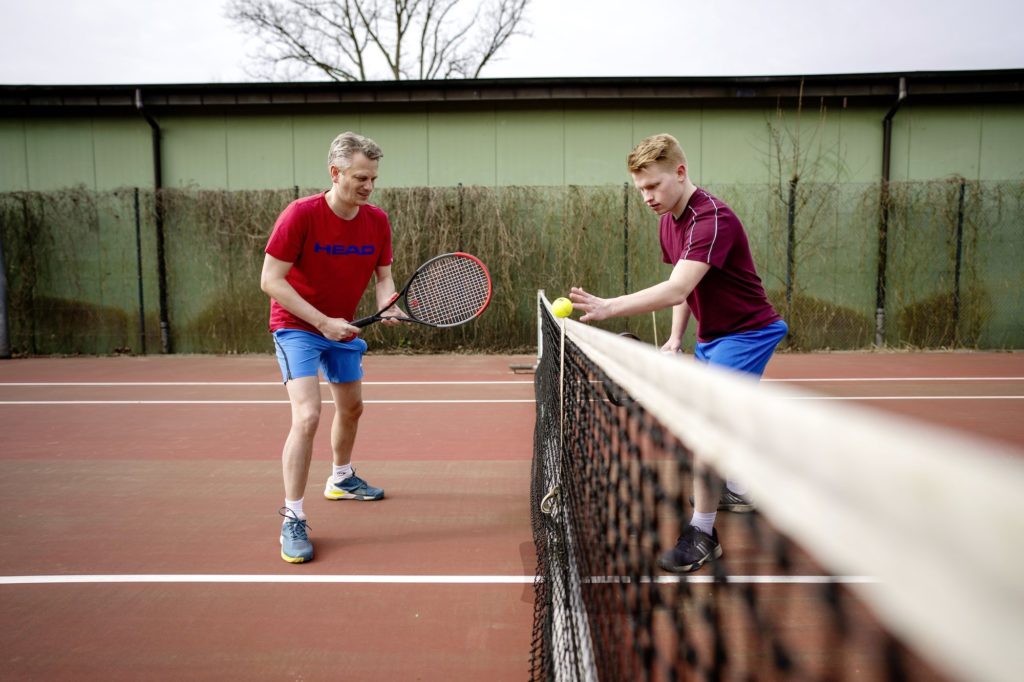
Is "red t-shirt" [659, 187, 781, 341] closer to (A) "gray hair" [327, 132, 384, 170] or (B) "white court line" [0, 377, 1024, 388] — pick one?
(A) "gray hair" [327, 132, 384, 170]

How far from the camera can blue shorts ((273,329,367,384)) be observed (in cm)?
314

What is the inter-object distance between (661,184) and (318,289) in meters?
1.67

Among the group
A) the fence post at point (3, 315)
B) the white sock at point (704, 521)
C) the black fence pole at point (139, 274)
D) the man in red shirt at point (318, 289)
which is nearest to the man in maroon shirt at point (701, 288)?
the white sock at point (704, 521)

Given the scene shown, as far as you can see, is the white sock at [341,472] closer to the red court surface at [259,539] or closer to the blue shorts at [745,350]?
the red court surface at [259,539]

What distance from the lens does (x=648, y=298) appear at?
2535mm

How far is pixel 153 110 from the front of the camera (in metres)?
11.5

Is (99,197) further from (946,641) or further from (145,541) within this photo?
(946,641)

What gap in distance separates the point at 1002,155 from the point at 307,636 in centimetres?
1319

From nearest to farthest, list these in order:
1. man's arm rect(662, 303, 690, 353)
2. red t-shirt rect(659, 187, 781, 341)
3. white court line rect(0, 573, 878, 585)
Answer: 1. red t-shirt rect(659, 187, 781, 341)
2. white court line rect(0, 573, 878, 585)
3. man's arm rect(662, 303, 690, 353)

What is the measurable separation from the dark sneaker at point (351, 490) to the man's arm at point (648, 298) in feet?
6.23

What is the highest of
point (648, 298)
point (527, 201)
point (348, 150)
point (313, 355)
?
point (527, 201)

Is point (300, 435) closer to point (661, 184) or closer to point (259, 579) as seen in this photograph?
point (259, 579)

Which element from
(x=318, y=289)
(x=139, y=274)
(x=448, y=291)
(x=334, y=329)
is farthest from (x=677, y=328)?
(x=139, y=274)

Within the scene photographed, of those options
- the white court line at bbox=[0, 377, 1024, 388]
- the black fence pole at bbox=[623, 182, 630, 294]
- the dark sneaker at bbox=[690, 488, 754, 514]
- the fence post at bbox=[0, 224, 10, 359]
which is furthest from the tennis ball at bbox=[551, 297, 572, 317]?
the fence post at bbox=[0, 224, 10, 359]
